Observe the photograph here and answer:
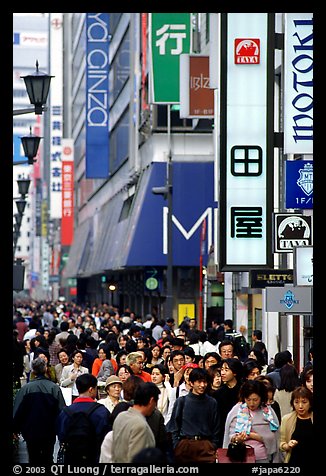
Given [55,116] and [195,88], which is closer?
[195,88]

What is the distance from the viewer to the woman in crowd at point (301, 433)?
11750 mm

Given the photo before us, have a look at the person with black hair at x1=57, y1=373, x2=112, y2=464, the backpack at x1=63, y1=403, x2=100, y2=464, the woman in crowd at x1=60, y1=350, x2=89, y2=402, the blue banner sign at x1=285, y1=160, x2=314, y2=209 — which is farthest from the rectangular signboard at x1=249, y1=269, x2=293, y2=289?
the backpack at x1=63, y1=403, x2=100, y2=464

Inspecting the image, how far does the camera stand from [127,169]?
6097 cm

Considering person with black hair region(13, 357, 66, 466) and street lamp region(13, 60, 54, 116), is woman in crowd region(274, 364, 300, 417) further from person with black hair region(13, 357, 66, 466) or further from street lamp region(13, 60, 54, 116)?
street lamp region(13, 60, 54, 116)

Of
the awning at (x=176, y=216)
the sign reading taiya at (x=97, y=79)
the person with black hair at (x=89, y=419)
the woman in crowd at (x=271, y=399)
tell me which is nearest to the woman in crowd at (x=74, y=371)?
the woman in crowd at (x=271, y=399)

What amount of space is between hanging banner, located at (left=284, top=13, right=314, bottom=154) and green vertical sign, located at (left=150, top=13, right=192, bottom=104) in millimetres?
18670

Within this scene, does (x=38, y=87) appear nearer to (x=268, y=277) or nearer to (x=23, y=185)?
(x=268, y=277)

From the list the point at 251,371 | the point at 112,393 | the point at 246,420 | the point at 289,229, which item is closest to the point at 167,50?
the point at 289,229

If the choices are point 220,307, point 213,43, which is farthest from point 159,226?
point 213,43

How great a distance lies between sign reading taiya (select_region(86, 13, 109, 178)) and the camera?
6838 cm

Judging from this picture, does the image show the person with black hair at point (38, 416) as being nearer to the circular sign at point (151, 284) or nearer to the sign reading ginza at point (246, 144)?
the sign reading ginza at point (246, 144)

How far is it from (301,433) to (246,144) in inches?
538

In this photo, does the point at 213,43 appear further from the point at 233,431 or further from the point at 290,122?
the point at 233,431

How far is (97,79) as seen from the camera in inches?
2707
